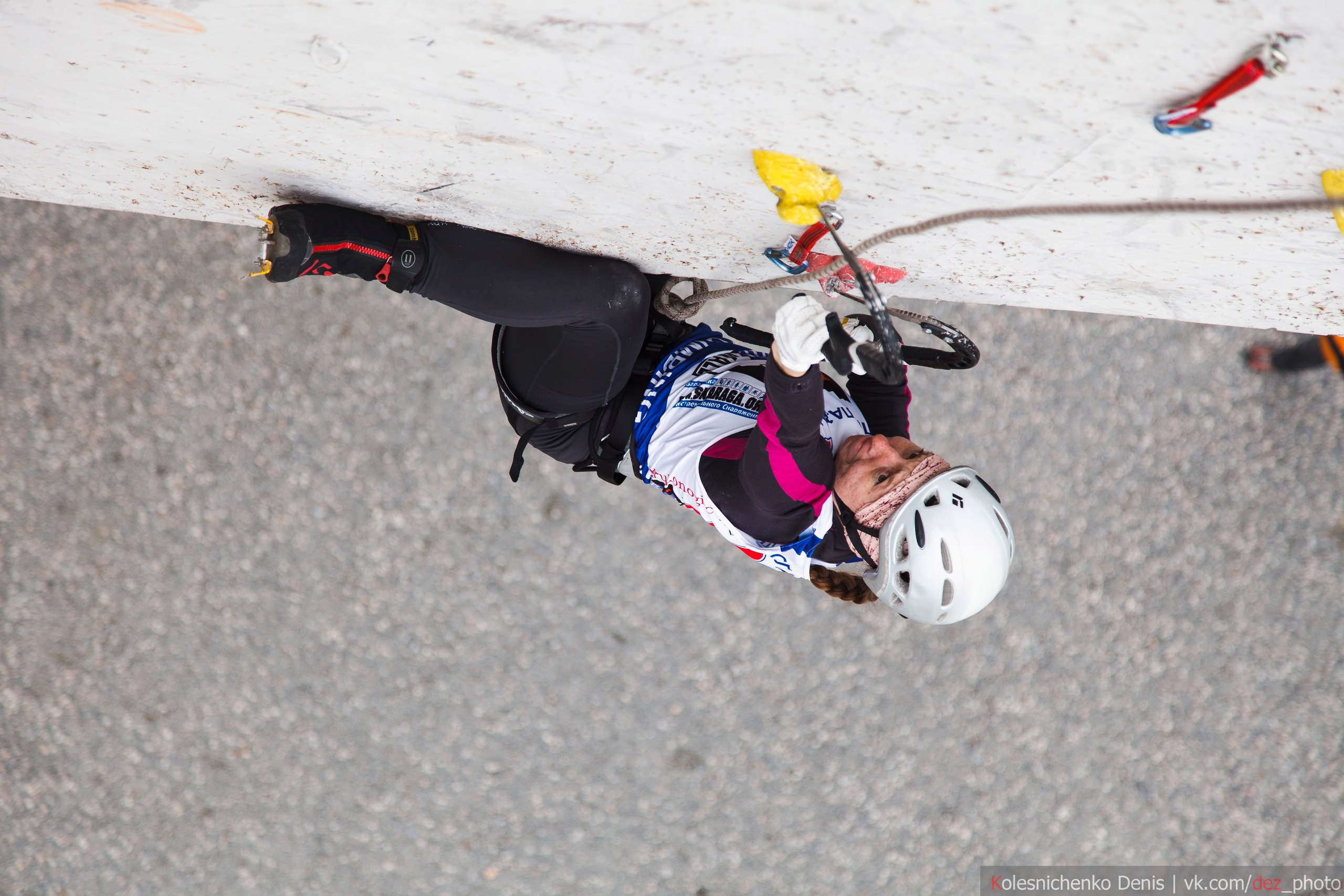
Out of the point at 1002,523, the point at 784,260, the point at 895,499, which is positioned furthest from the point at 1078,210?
the point at 1002,523

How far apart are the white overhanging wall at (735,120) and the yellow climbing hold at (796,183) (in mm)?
21

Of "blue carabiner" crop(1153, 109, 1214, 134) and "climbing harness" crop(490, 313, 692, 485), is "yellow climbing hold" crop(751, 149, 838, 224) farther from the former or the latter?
"climbing harness" crop(490, 313, 692, 485)

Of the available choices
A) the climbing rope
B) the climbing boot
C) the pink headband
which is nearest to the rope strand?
the climbing rope

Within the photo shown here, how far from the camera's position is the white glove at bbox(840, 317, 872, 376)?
112 cm

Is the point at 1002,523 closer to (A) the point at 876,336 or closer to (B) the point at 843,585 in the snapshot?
(B) the point at 843,585

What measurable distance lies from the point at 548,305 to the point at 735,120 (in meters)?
0.53

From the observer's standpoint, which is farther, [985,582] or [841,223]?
[985,582]

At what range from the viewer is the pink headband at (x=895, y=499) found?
1.39m

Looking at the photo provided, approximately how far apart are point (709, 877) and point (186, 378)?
2.34 meters

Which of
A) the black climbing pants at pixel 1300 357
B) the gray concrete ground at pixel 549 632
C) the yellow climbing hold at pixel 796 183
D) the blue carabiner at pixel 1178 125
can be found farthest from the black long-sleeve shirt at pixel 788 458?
the black climbing pants at pixel 1300 357

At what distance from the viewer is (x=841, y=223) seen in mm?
1177

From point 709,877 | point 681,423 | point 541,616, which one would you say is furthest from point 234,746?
point 681,423

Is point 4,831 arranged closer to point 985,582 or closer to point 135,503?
point 135,503

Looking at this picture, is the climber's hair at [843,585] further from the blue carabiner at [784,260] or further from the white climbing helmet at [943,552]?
the blue carabiner at [784,260]
